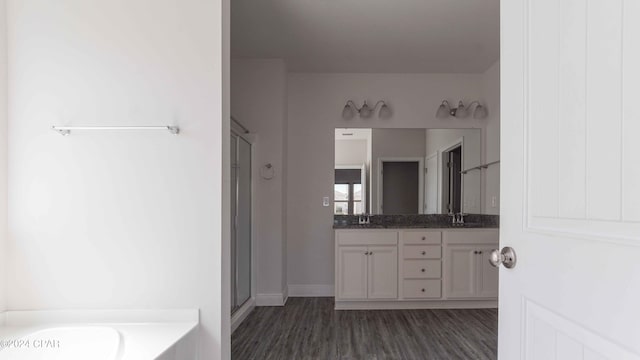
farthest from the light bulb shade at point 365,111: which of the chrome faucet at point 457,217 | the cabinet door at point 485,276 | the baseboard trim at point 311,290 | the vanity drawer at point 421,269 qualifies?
the baseboard trim at point 311,290

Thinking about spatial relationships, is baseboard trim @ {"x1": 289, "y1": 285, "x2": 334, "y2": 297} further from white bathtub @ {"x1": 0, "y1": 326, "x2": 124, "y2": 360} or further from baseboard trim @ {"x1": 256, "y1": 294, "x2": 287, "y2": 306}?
white bathtub @ {"x1": 0, "y1": 326, "x2": 124, "y2": 360}

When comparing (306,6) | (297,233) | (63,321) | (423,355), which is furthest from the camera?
(297,233)

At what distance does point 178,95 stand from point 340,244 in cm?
216

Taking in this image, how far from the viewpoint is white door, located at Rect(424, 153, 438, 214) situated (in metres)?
3.96

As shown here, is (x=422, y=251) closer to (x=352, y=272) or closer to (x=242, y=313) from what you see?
(x=352, y=272)

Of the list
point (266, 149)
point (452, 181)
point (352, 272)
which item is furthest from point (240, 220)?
point (452, 181)

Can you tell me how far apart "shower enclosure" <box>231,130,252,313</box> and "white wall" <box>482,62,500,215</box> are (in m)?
2.51

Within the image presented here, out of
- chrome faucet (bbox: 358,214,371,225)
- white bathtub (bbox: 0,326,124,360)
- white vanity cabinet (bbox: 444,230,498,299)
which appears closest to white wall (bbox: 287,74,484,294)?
chrome faucet (bbox: 358,214,371,225)

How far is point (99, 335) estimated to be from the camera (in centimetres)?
165

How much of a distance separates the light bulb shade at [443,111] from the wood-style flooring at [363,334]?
6.75 feet

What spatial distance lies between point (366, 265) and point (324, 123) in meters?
1.61
